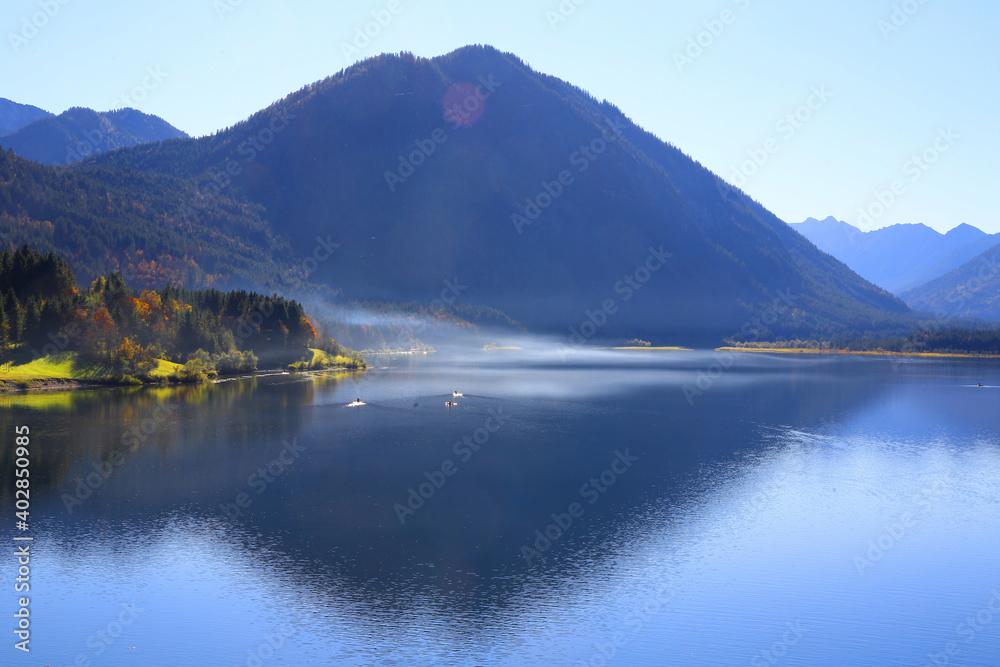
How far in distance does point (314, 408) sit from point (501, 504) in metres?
59.2

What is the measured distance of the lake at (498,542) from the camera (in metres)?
32.0

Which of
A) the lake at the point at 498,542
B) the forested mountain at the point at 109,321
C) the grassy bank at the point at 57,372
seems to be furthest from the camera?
the forested mountain at the point at 109,321

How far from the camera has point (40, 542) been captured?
140 ft

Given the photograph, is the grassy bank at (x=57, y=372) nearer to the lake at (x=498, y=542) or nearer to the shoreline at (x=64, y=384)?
the shoreline at (x=64, y=384)

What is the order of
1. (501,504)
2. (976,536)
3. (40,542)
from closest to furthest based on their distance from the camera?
(40,542)
(976,536)
(501,504)

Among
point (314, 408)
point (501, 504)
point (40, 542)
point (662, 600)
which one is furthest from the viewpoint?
point (314, 408)

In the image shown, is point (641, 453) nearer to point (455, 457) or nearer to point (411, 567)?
point (455, 457)

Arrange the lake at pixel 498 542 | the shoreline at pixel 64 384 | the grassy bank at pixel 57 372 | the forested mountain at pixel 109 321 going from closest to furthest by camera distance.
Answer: the lake at pixel 498 542
the shoreline at pixel 64 384
the grassy bank at pixel 57 372
the forested mountain at pixel 109 321

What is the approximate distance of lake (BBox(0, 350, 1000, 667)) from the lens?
32031 millimetres

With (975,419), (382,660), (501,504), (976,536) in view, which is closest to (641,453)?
(501,504)

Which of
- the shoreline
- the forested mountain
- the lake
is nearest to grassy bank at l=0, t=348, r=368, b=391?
the shoreline

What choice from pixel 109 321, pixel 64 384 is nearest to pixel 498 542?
pixel 64 384

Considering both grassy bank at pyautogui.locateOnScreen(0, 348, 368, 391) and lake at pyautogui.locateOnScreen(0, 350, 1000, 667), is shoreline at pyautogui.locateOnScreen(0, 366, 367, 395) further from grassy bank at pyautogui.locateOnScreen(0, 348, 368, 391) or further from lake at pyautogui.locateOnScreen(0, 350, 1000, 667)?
lake at pyautogui.locateOnScreen(0, 350, 1000, 667)

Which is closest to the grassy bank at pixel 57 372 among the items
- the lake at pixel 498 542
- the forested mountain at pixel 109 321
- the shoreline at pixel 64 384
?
the shoreline at pixel 64 384
